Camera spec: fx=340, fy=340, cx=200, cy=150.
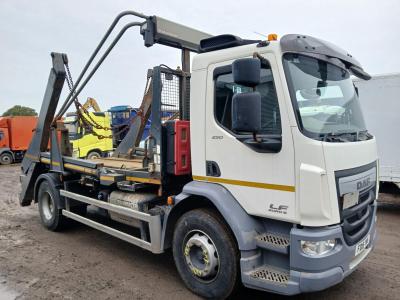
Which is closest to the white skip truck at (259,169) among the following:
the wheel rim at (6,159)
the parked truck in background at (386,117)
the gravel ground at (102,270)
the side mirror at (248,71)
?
the side mirror at (248,71)

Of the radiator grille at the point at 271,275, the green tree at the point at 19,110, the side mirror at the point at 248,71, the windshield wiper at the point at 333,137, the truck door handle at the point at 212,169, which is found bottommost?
the radiator grille at the point at 271,275

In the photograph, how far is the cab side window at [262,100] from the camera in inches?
122

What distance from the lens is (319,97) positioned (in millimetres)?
3117

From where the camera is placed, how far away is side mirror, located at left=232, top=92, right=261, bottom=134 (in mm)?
2809

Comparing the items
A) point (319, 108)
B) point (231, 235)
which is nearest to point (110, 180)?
point (231, 235)

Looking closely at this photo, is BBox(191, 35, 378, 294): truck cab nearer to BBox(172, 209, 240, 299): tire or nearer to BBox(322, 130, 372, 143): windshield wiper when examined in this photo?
BBox(322, 130, 372, 143): windshield wiper

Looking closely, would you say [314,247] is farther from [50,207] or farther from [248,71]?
[50,207]

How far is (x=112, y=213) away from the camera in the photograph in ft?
16.0

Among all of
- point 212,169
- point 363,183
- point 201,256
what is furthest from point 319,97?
point 201,256

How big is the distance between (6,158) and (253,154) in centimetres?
1964

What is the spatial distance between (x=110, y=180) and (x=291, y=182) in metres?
2.66

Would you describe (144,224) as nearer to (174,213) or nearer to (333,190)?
(174,213)

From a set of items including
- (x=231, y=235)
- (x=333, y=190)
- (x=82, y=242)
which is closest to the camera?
(x=333, y=190)

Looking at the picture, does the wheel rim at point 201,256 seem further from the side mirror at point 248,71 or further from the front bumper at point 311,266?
the side mirror at point 248,71
